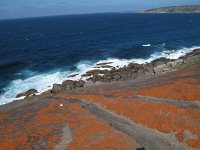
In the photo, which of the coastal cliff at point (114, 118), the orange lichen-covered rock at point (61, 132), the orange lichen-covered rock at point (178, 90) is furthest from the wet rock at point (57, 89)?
the orange lichen-covered rock at point (178, 90)

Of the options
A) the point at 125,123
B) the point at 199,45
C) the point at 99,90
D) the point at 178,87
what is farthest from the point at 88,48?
the point at 125,123

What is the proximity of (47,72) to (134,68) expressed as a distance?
26858 mm

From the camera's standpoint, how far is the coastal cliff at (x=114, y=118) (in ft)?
109

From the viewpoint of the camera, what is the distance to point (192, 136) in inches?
1312

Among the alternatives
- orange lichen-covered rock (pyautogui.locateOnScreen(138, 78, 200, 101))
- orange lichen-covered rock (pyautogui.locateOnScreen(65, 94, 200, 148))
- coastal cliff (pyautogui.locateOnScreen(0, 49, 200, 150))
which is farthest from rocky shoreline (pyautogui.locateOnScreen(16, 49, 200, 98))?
orange lichen-covered rock (pyautogui.locateOnScreen(65, 94, 200, 148))

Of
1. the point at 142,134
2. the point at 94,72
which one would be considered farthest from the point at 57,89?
the point at 142,134

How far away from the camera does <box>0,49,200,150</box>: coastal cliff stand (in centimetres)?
3331

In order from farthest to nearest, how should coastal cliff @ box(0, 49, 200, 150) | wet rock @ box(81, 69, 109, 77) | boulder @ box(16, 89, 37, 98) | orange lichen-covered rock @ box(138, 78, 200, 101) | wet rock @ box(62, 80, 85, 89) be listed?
wet rock @ box(81, 69, 109, 77) → wet rock @ box(62, 80, 85, 89) → boulder @ box(16, 89, 37, 98) → orange lichen-covered rock @ box(138, 78, 200, 101) → coastal cliff @ box(0, 49, 200, 150)

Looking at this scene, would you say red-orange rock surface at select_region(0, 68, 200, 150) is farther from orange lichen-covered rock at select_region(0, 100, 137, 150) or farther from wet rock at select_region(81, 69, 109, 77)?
wet rock at select_region(81, 69, 109, 77)

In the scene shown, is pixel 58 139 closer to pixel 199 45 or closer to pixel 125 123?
pixel 125 123

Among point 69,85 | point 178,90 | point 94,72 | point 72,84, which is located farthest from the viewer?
point 94,72

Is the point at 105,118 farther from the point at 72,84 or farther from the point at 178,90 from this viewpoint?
the point at 72,84

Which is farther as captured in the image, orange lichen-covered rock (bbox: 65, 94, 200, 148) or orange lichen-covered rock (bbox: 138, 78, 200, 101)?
orange lichen-covered rock (bbox: 138, 78, 200, 101)

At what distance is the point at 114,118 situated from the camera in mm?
40625
